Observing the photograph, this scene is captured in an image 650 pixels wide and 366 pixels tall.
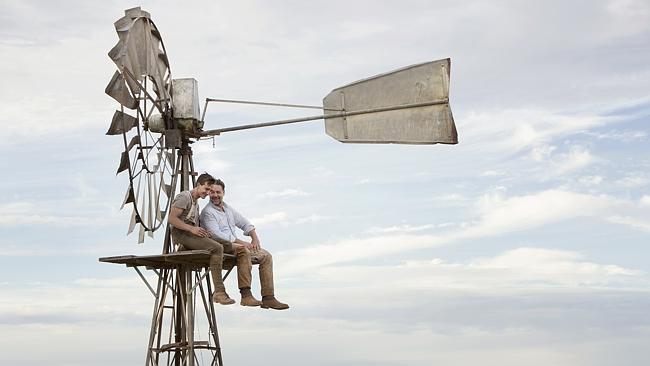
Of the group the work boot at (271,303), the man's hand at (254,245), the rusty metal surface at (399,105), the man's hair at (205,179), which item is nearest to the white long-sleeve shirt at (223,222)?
the man's hand at (254,245)

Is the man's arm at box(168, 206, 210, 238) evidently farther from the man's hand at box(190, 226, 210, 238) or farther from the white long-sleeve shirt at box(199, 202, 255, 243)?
the white long-sleeve shirt at box(199, 202, 255, 243)

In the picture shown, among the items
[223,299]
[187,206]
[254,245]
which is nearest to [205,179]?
[187,206]

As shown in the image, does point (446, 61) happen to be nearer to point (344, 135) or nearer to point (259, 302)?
point (344, 135)

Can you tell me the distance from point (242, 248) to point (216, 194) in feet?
2.88

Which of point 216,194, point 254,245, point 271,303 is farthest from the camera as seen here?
point 254,245

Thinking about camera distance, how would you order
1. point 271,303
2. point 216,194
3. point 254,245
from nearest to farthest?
point 271,303 → point 216,194 → point 254,245

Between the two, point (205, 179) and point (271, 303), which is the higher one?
point (205, 179)

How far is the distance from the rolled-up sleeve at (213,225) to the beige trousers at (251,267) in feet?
0.88

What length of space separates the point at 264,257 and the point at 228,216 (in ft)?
2.72

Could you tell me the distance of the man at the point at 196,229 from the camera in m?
16.2

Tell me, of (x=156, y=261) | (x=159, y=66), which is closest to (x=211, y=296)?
(x=156, y=261)

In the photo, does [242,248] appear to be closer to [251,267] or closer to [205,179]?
[251,267]

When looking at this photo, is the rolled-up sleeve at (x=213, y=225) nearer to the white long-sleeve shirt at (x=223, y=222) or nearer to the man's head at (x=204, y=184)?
the white long-sleeve shirt at (x=223, y=222)

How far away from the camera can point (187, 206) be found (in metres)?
16.4
